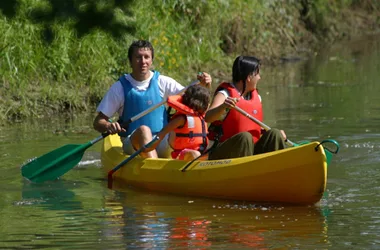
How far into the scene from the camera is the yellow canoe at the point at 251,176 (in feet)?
22.2

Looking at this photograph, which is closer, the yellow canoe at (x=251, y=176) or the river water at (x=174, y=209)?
the river water at (x=174, y=209)

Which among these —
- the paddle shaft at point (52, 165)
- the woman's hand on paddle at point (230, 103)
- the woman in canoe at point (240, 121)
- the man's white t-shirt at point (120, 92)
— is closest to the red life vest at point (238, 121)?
the woman in canoe at point (240, 121)

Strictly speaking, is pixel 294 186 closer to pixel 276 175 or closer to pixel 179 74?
pixel 276 175

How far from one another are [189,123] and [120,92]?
3.26 ft

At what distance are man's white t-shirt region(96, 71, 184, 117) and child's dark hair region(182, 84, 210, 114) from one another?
32.0 inches

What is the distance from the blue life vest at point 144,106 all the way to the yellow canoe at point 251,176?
488mm

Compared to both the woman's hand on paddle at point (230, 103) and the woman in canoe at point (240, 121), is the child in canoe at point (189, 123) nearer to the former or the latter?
the woman in canoe at point (240, 121)

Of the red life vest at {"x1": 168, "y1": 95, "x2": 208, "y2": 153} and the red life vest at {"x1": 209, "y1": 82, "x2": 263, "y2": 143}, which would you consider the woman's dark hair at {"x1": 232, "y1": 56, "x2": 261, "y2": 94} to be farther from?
the red life vest at {"x1": 168, "y1": 95, "x2": 208, "y2": 153}

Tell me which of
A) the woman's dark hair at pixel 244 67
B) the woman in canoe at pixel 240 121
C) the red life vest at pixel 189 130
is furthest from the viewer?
the red life vest at pixel 189 130

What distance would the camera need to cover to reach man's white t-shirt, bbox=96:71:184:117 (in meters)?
8.31

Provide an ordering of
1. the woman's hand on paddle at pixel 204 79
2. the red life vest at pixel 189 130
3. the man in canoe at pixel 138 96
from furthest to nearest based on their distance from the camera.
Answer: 1. the man in canoe at pixel 138 96
2. the woman's hand on paddle at pixel 204 79
3. the red life vest at pixel 189 130

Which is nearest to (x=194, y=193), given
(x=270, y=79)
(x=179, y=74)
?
(x=179, y=74)

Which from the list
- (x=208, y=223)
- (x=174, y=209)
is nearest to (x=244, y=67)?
(x=174, y=209)

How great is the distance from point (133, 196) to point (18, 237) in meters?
1.70
